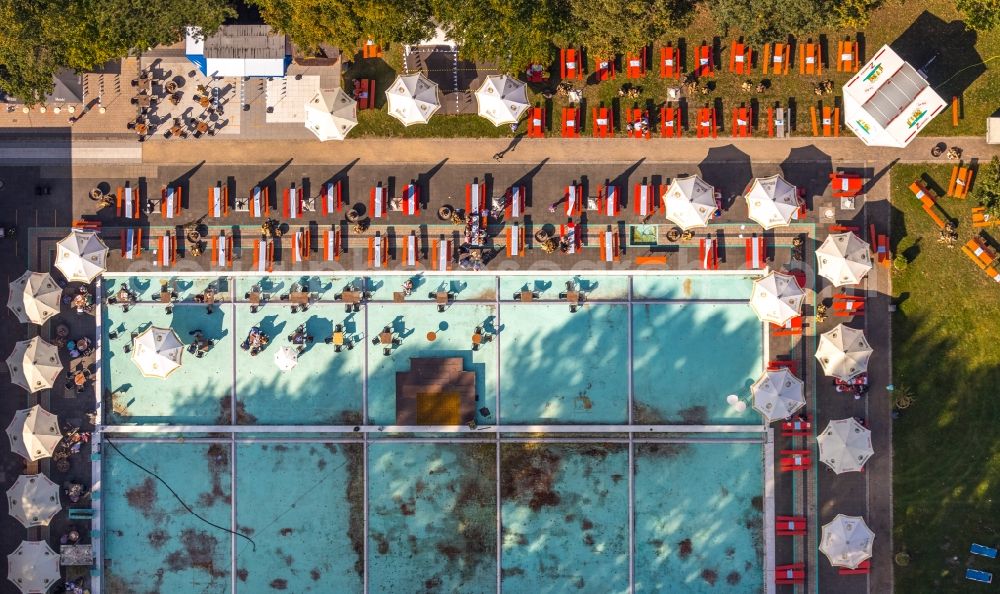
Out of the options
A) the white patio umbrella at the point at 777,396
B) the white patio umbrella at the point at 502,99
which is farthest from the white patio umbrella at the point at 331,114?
the white patio umbrella at the point at 777,396

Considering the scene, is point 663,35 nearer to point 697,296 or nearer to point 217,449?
point 697,296

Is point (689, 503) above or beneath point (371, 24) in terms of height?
beneath

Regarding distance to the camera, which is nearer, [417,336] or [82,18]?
[82,18]

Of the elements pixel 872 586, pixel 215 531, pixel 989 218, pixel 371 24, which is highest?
pixel 371 24

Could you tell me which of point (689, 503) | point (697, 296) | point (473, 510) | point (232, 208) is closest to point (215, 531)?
point (473, 510)

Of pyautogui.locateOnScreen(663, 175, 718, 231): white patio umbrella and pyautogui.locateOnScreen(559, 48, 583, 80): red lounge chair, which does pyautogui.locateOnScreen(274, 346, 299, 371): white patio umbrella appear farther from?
pyautogui.locateOnScreen(663, 175, 718, 231): white patio umbrella

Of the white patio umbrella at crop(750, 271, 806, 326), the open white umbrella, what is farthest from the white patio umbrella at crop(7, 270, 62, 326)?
the open white umbrella
